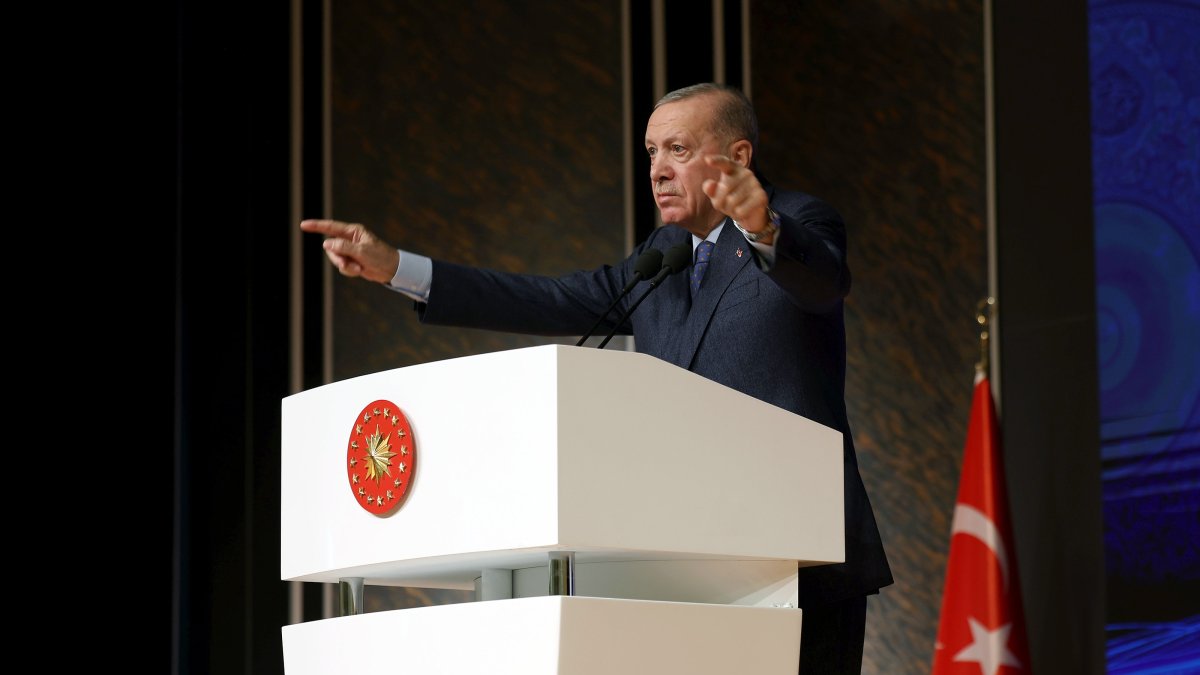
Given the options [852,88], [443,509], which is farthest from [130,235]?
[443,509]

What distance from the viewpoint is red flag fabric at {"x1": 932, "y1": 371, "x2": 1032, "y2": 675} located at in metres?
3.40

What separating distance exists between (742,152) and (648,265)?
1.39ft

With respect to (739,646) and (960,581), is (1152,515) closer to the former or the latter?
(960,581)

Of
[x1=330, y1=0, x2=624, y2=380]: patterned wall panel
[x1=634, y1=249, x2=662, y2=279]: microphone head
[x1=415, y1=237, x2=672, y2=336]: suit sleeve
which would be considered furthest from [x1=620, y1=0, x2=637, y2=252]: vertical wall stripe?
[x1=634, y1=249, x2=662, y2=279]: microphone head

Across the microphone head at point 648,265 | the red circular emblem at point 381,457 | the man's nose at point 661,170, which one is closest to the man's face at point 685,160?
the man's nose at point 661,170

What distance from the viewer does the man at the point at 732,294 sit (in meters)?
2.20

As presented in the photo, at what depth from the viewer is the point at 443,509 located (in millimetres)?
1867

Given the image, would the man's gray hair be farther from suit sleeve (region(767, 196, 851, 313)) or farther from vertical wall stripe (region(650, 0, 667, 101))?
vertical wall stripe (region(650, 0, 667, 101))

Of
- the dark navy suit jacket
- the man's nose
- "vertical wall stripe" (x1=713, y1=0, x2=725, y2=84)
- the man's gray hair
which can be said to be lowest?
the dark navy suit jacket

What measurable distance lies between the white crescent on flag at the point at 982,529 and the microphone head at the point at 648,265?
1460mm

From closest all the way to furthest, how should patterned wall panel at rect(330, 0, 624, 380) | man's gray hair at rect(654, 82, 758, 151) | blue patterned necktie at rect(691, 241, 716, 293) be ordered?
blue patterned necktie at rect(691, 241, 716, 293) < man's gray hair at rect(654, 82, 758, 151) < patterned wall panel at rect(330, 0, 624, 380)

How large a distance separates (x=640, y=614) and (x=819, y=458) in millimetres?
387

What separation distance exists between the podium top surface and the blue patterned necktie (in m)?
0.47

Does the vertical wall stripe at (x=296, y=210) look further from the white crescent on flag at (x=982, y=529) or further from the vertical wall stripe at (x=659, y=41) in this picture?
the white crescent on flag at (x=982, y=529)
